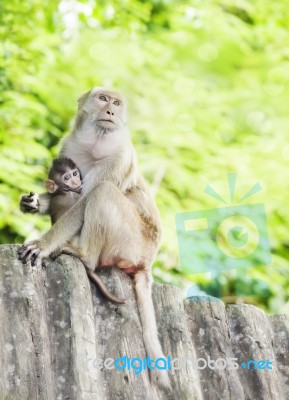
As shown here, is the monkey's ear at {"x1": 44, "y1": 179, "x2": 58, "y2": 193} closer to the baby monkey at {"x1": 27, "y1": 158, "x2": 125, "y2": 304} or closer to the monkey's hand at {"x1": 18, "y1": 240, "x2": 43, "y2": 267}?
the baby monkey at {"x1": 27, "y1": 158, "x2": 125, "y2": 304}

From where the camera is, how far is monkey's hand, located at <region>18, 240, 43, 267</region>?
4121 millimetres

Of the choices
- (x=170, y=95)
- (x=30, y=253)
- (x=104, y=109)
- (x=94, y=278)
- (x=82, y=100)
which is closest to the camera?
(x=30, y=253)

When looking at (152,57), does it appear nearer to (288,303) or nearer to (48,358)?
(288,303)

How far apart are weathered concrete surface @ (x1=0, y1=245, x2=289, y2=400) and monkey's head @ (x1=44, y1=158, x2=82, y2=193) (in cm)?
70

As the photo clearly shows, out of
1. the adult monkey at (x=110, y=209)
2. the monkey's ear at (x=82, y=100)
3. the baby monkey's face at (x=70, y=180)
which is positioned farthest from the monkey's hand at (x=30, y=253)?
the monkey's ear at (x=82, y=100)

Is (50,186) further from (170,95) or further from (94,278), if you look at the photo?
(170,95)

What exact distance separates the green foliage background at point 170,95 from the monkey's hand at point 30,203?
208 centimetres

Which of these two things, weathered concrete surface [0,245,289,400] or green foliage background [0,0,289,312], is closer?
weathered concrete surface [0,245,289,400]

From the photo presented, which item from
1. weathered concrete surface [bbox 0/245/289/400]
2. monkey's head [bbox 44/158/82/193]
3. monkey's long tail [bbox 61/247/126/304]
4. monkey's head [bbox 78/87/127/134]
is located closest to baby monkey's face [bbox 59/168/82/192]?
monkey's head [bbox 44/158/82/193]

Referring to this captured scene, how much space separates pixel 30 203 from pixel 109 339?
1.29 meters

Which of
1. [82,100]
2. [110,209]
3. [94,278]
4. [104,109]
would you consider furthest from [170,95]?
[94,278]

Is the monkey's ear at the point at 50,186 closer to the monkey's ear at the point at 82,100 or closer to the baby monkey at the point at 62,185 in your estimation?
the baby monkey at the point at 62,185

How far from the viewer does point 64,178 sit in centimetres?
496

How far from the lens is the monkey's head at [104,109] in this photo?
5141 millimetres
